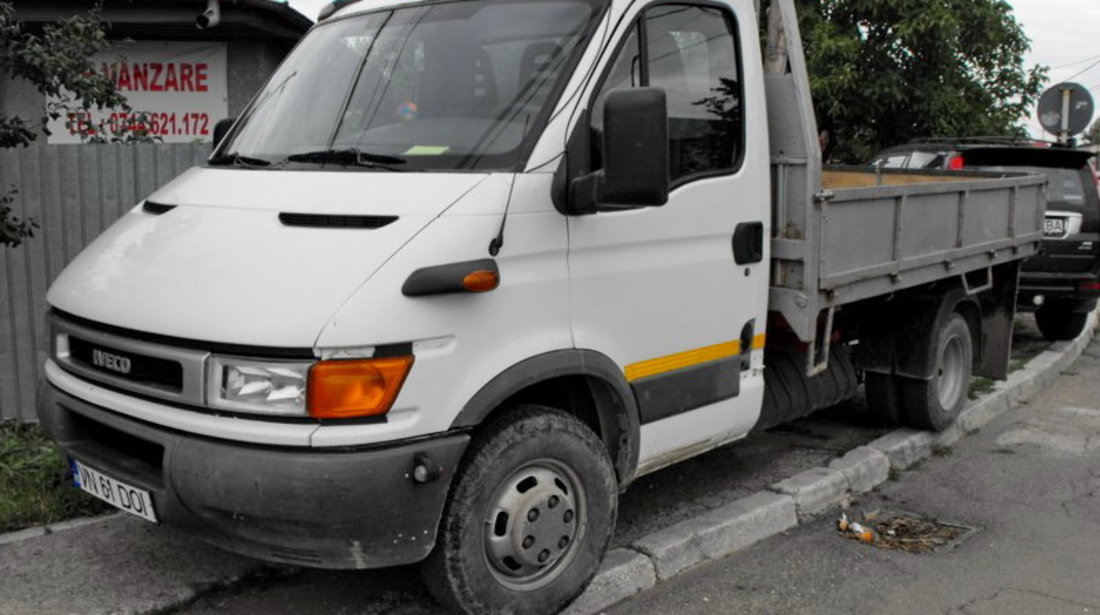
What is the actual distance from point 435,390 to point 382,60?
5.10 ft

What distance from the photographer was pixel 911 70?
41.0 ft

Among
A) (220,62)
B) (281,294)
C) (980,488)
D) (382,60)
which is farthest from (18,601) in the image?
(220,62)

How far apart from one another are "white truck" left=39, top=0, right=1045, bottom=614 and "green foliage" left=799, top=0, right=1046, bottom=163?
25.2ft

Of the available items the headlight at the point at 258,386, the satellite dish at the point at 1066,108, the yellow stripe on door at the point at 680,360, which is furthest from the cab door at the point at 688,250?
the satellite dish at the point at 1066,108

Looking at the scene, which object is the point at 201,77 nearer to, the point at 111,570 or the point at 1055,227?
the point at 111,570

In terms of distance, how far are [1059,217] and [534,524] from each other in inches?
289

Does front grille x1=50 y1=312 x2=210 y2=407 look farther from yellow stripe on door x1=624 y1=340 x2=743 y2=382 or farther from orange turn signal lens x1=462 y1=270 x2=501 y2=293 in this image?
yellow stripe on door x1=624 y1=340 x2=743 y2=382

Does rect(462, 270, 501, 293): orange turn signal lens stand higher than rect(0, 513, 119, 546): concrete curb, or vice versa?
rect(462, 270, 501, 293): orange turn signal lens

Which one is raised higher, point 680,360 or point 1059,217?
point 1059,217

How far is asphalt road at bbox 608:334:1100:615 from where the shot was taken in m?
4.07

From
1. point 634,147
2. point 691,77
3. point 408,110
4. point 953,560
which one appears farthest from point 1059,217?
point 408,110

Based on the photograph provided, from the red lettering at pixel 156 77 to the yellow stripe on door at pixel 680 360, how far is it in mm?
7540

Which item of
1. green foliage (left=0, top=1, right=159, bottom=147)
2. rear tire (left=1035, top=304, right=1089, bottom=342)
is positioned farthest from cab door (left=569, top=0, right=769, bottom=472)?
rear tire (left=1035, top=304, right=1089, bottom=342)

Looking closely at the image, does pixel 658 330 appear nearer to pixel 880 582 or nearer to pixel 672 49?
pixel 672 49
